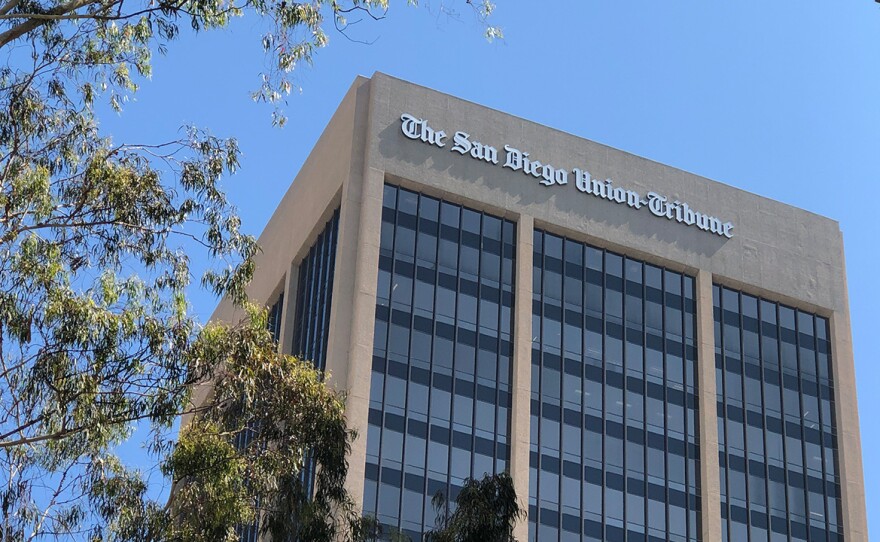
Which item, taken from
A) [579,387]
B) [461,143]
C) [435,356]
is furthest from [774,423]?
[461,143]

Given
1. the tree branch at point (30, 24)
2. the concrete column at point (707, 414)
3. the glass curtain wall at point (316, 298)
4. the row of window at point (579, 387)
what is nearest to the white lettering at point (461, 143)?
the row of window at point (579, 387)

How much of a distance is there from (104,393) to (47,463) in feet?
9.15

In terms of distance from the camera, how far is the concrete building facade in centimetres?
6638

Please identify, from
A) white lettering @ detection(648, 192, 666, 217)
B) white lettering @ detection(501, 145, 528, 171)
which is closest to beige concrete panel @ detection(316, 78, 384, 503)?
white lettering @ detection(501, 145, 528, 171)

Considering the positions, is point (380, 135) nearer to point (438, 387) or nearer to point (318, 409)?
point (438, 387)

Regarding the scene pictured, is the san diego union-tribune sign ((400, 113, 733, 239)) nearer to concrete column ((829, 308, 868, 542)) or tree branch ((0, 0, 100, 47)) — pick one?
concrete column ((829, 308, 868, 542))

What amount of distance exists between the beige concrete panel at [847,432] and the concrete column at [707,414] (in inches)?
280

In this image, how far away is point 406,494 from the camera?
63.8 metres

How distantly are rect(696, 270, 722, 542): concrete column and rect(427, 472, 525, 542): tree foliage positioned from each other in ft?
108

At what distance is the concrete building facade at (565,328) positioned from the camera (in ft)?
218

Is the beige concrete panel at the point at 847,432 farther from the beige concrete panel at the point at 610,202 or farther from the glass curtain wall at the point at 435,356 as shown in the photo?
the glass curtain wall at the point at 435,356

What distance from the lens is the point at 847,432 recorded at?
75750 millimetres

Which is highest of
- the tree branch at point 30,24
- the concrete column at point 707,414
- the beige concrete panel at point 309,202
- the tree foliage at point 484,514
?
the beige concrete panel at point 309,202

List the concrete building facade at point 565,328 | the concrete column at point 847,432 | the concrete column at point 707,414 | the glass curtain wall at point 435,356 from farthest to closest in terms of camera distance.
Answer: the concrete column at point 847,432, the concrete column at point 707,414, the concrete building facade at point 565,328, the glass curtain wall at point 435,356
